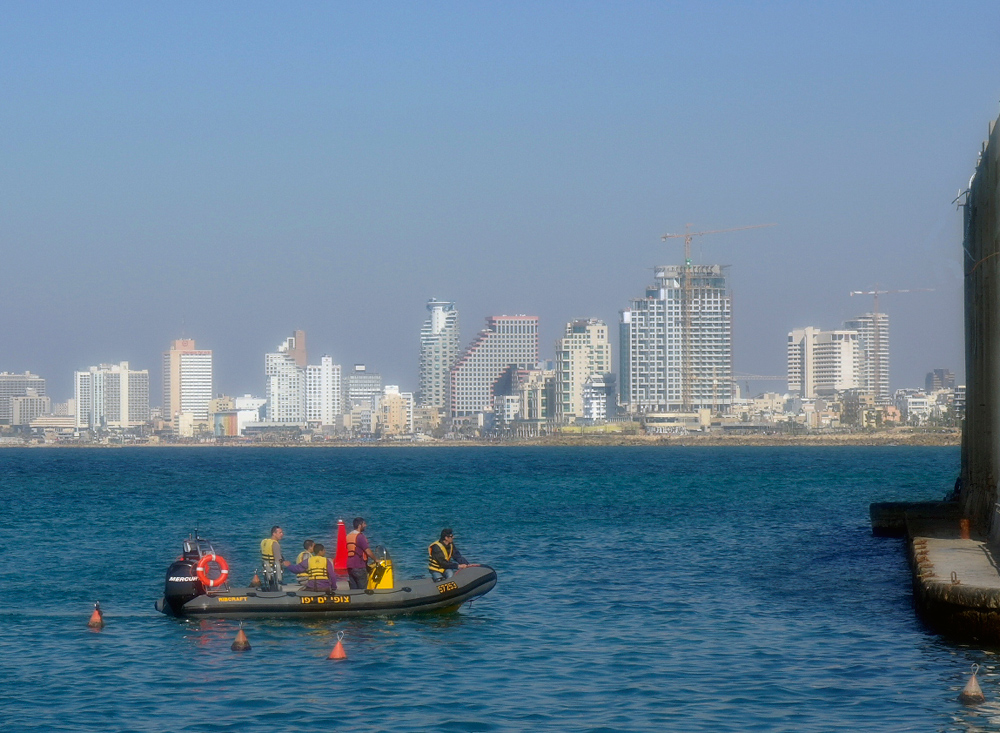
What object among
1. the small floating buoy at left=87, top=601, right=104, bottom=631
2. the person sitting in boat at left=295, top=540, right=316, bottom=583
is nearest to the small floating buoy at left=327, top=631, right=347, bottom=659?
the person sitting in boat at left=295, top=540, right=316, bottom=583

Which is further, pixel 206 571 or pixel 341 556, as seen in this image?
pixel 341 556

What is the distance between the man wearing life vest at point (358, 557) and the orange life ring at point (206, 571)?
2.21 metres

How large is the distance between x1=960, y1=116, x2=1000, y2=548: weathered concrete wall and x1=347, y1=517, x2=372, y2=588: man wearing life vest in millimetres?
11726

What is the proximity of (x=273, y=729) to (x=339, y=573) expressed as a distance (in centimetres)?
763

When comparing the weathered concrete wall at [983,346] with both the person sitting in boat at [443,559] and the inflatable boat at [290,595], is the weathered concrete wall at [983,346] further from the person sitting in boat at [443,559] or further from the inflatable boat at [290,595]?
the inflatable boat at [290,595]

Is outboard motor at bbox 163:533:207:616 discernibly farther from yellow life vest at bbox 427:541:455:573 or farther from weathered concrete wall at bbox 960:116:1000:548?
weathered concrete wall at bbox 960:116:1000:548

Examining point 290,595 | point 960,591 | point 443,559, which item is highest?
point 443,559

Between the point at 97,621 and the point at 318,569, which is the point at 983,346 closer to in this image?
the point at 318,569

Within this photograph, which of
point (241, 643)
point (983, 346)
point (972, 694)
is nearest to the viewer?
point (972, 694)

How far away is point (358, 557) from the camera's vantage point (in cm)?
2292

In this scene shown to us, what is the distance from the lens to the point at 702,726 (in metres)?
15.4

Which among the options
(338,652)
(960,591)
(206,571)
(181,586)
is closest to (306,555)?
(206,571)

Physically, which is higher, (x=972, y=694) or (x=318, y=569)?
(x=318, y=569)

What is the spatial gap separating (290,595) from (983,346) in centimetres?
1881
